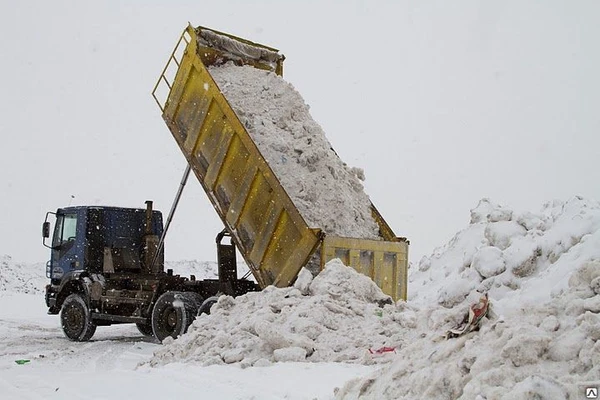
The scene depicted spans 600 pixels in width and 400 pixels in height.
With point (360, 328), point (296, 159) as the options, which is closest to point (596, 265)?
point (360, 328)

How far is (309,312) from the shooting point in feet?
Result: 27.2

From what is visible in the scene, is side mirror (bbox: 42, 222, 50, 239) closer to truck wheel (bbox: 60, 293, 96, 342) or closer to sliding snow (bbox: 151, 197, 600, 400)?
truck wheel (bbox: 60, 293, 96, 342)

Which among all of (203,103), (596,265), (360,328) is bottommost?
(360,328)

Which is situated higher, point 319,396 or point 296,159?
point 296,159

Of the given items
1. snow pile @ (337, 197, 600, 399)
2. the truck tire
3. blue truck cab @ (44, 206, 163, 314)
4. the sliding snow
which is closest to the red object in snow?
the sliding snow

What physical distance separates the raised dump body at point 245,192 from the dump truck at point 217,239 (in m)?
0.01

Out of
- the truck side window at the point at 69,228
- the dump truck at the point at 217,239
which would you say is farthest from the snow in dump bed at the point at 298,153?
the truck side window at the point at 69,228

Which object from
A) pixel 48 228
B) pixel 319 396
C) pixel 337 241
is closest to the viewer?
pixel 319 396

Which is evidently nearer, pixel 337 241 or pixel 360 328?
pixel 360 328

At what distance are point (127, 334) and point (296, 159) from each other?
6.18m

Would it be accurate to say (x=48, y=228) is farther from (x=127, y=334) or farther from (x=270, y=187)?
(x=270, y=187)

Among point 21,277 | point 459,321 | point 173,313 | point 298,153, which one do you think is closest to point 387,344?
point 459,321

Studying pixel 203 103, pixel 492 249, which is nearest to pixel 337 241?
pixel 492 249

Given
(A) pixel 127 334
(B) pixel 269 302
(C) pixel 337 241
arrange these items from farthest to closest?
(A) pixel 127 334 < (C) pixel 337 241 < (B) pixel 269 302
